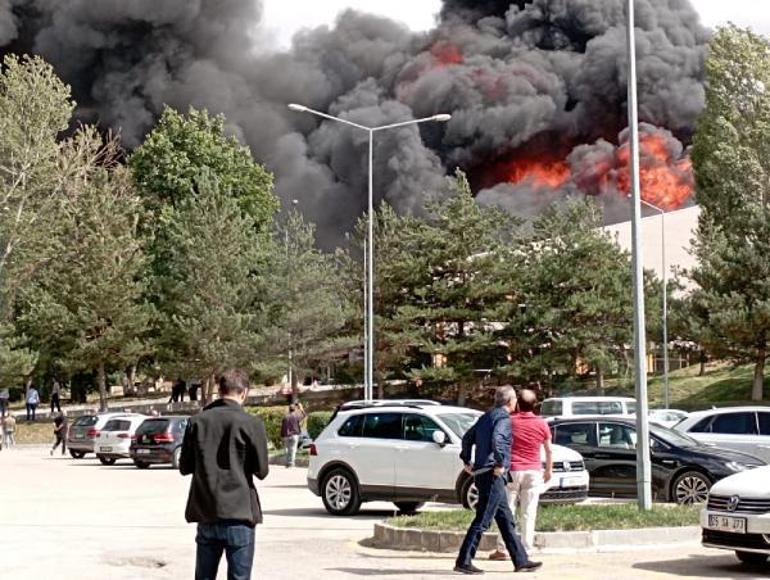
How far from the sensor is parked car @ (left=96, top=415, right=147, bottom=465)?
37.5m

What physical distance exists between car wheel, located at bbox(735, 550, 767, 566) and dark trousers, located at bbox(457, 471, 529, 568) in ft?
7.49

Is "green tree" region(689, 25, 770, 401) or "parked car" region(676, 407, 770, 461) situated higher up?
"green tree" region(689, 25, 770, 401)

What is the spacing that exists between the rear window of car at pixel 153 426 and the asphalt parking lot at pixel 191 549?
9579 millimetres

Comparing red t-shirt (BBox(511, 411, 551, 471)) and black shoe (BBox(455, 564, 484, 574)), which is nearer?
black shoe (BBox(455, 564, 484, 574))

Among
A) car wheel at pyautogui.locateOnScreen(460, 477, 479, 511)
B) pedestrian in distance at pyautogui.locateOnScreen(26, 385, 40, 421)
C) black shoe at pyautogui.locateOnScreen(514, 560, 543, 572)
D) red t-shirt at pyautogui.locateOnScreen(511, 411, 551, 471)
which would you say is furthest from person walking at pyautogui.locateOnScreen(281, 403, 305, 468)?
pedestrian in distance at pyautogui.locateOnScreen(26, 385, 40, 421)

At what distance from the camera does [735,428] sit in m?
22.8

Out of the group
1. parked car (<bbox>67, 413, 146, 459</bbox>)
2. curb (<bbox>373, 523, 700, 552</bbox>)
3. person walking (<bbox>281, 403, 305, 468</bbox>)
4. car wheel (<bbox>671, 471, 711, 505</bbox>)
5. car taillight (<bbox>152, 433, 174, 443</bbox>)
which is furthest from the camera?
parked car (<bbox>67, 413, 146, 459</bbox>)

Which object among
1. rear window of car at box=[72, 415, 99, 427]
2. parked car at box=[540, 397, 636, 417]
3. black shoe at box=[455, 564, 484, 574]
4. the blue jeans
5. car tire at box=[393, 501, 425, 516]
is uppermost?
parked car at box=[540, 397, 636, 417]

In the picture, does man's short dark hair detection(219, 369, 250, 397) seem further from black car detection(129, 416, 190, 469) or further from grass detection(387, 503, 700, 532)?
black car detection(129, 416, 190, 469)

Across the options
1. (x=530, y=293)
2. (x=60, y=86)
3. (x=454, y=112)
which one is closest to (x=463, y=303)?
(x=530, y=293)

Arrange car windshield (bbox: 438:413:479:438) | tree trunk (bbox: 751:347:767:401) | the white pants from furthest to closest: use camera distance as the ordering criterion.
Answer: tree trunk (bbox: 751:347:767:401), car windshield (bbox: 438:413:479:438), the white pants

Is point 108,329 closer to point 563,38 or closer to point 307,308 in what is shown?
point 307,308

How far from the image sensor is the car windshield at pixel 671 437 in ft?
64.1

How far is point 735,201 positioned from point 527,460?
53890mm
